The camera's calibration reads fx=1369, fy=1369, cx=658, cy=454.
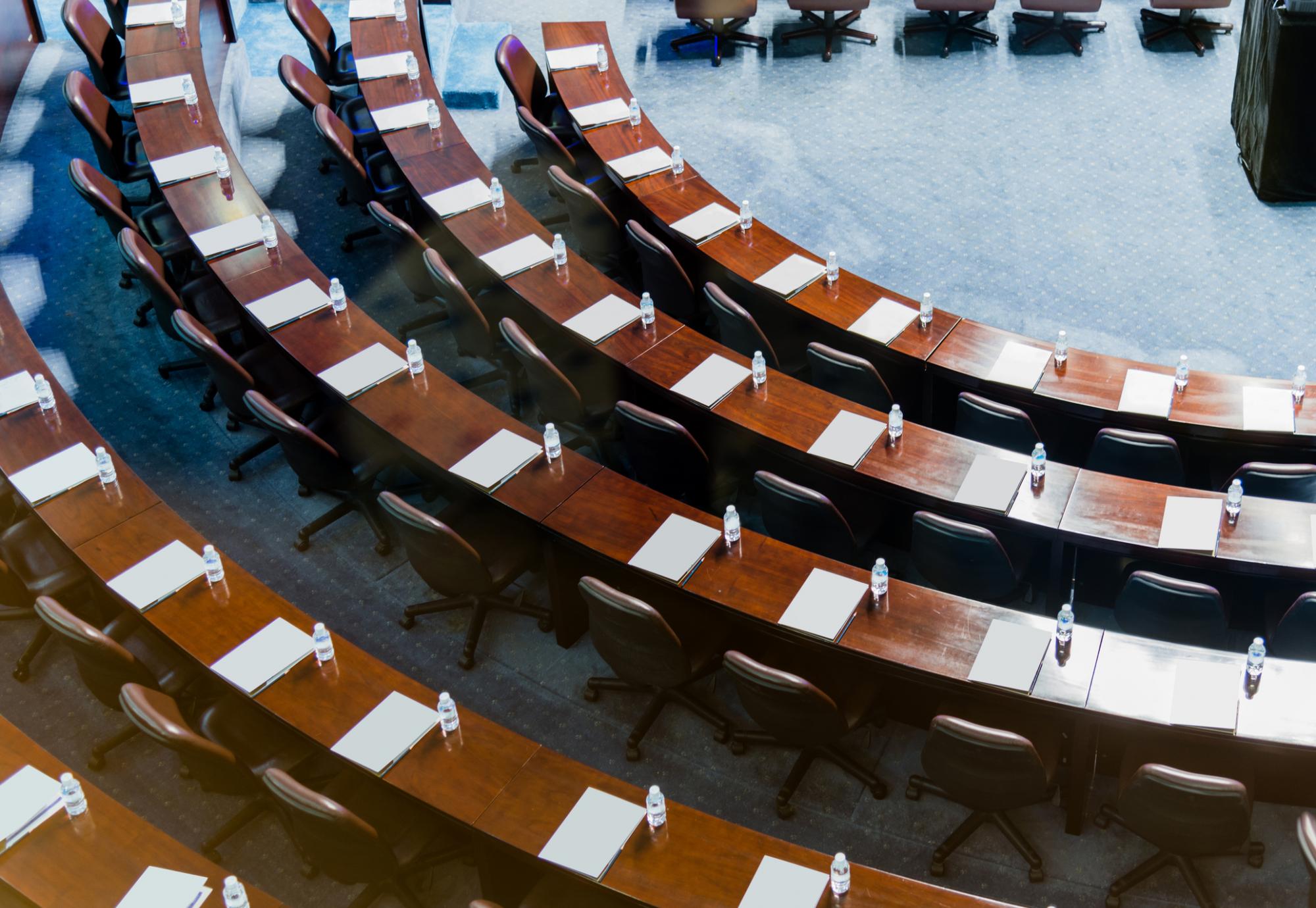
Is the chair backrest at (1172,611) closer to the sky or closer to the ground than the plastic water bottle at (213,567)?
closer to the ground

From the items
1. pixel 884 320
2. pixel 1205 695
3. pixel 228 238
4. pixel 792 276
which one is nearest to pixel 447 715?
pixel 1205 695

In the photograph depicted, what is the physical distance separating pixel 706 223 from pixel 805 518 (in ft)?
7.18

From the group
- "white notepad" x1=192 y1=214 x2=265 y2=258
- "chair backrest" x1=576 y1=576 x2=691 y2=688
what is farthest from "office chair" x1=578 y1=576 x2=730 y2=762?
"white notepad" x1=192 y1=214 x2=265 y2=258

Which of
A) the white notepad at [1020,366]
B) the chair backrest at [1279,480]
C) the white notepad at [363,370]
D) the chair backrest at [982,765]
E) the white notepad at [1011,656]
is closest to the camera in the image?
the chair backrest at [982,765]

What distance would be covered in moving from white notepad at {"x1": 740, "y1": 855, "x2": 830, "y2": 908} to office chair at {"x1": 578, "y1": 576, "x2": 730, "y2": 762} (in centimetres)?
95

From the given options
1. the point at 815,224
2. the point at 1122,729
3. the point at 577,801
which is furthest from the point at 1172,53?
the point at 577,801

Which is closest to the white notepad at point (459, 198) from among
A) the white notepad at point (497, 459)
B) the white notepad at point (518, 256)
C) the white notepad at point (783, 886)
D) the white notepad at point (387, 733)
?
the white notepad at point (518, 256)

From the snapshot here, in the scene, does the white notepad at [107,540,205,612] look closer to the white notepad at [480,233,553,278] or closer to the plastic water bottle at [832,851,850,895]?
the white notepad at [480,233,553,278]

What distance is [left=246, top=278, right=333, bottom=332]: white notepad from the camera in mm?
6180

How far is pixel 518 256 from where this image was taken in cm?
665

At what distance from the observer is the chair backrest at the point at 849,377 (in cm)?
600

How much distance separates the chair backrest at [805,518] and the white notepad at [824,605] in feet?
1.22

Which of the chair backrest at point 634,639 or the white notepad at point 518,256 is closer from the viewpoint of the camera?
the chair backrest at point 634,639

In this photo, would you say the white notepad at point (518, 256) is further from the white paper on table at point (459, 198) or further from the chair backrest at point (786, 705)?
the chair backrest at point (786, 705)
